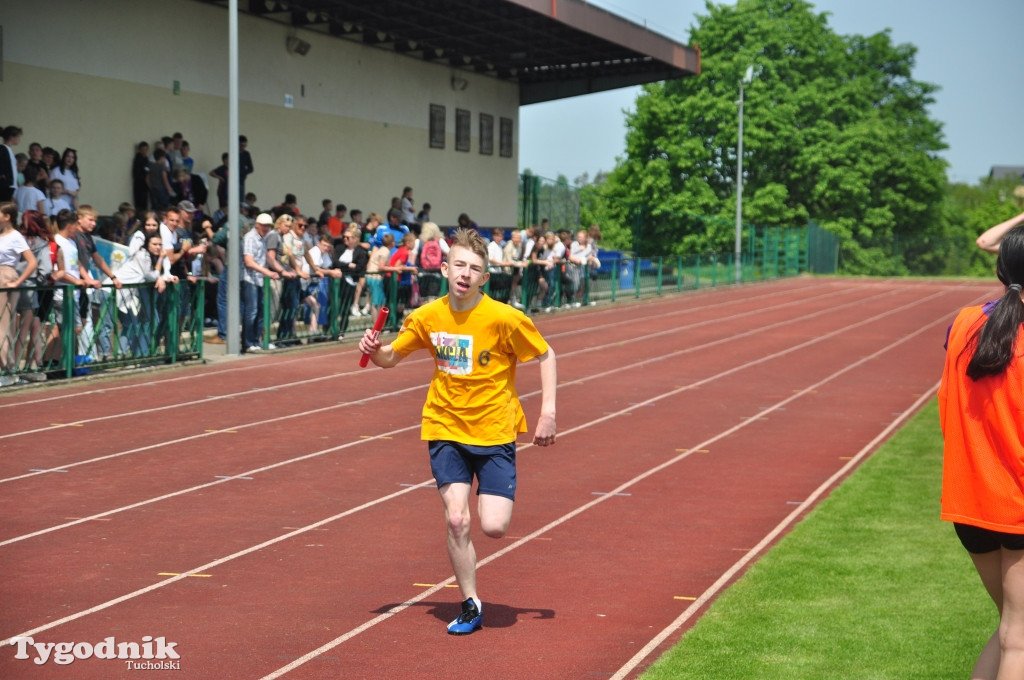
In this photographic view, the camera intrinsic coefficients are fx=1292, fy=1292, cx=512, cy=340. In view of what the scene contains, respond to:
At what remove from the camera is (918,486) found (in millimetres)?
10242

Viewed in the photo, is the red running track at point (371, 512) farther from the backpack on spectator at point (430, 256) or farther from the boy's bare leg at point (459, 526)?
the backpack on spectator at point (430, 256)

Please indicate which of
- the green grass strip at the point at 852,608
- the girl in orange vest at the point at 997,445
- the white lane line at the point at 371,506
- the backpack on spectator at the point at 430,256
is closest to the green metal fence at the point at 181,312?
the backpack on spectator at the point at 430,256

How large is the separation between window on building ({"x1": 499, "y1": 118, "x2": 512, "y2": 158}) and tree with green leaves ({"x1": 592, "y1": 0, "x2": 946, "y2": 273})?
2393cm

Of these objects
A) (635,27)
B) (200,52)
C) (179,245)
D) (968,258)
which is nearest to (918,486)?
(179,245)

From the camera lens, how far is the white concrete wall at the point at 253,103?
2147cm

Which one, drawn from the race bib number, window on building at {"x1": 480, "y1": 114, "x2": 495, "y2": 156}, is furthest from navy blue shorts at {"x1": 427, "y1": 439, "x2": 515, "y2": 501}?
window on building at {"x1": 480, "y1": 114, "x2": 495, "y2": 156}

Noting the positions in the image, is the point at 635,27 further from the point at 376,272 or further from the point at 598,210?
the point at 376,272

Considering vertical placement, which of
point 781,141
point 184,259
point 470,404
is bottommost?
point 470,404

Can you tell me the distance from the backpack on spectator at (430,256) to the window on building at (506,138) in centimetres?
1486

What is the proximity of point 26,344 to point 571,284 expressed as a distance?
1625cm

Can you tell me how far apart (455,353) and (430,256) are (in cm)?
1679

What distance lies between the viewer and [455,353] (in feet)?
20.2

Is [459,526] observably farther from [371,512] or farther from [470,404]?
[371,512]

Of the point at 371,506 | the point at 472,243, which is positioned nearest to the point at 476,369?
the point at 472,243
